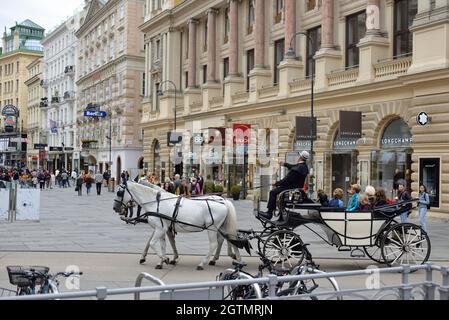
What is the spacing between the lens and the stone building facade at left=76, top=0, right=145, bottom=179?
225 ft

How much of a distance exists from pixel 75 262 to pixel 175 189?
56.5 ft

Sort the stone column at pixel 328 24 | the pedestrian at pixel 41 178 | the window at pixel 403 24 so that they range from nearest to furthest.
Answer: the window at pixel 403 24 < the stone column at pixel 328 24 < the pedestrian at pixel 41 178

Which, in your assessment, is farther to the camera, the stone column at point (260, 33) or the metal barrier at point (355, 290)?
the stone column at point (260, 33)

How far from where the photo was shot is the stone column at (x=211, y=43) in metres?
48.3

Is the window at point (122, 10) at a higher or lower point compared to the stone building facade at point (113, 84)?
higher

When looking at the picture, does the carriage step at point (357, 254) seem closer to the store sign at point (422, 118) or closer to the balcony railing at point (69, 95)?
the store sign at point (422, 118)

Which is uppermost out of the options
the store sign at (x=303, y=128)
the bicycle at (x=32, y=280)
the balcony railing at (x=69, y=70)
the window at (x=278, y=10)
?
the balcony railing at (x=69, y=70)

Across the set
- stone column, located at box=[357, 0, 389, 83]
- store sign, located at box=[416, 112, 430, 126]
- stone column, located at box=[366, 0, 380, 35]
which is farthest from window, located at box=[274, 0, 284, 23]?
store sign, located at box=[416, 112, 430, 126]

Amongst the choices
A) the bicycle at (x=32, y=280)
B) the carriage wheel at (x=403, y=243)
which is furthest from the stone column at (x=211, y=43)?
the bicycle at (x=32, y=280)

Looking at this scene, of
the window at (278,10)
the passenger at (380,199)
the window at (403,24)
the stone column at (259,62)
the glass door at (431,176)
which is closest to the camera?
the passenger at (380,199)

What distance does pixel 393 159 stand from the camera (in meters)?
29.3

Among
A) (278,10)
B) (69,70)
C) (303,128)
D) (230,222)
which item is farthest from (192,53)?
(69,70)

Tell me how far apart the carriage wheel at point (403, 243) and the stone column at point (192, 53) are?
131ft

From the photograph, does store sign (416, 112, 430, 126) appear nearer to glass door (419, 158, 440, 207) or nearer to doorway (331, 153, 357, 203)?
glass door (419, 158, 440, 207)
